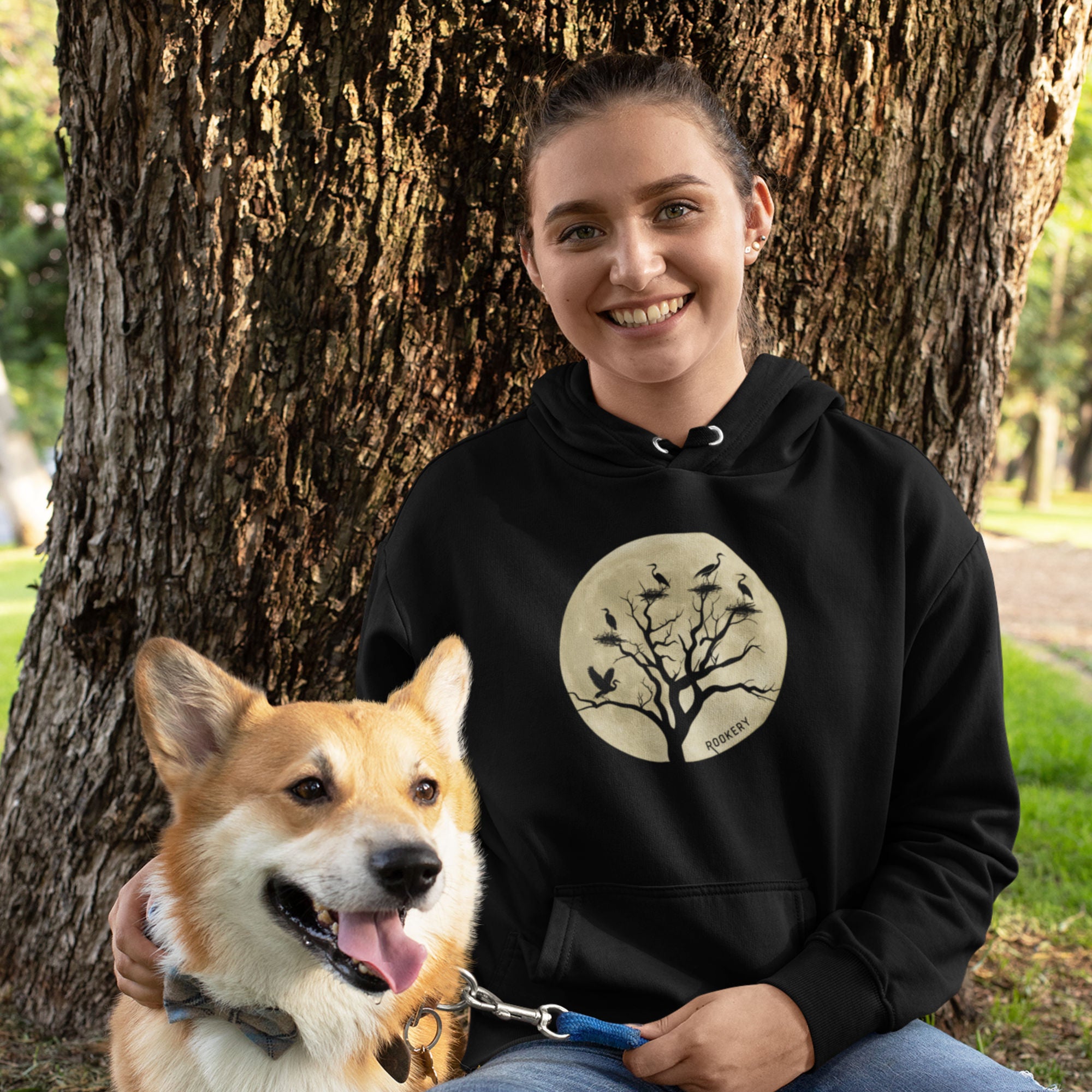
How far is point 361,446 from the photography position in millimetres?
2758

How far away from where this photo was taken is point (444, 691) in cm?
214

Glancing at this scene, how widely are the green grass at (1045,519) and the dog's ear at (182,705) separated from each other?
565 inches

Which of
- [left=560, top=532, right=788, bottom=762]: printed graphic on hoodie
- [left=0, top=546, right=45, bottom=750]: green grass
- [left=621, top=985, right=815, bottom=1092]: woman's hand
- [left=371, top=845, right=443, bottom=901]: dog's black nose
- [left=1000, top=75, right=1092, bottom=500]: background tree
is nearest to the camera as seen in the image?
[left=371, top=845, right=443, bottom=901]: dog's black nose

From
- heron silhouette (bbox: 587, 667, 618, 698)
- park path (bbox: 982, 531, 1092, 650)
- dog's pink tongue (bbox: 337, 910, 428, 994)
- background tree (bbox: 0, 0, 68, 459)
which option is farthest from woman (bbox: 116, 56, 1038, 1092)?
background tree (bbox: 0, 0, 68, 459)

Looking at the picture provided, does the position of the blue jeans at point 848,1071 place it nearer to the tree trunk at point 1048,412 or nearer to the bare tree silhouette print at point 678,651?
the bare tree silhouette print at point 678,651

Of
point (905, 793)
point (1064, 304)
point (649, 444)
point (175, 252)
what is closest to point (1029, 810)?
point (905, 793)

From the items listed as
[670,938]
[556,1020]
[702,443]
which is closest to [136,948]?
[556,1020]

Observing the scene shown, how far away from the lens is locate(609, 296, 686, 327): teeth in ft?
7.12

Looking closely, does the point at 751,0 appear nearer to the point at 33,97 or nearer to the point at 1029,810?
the point at 1029,810

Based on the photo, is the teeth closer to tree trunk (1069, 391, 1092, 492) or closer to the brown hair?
the brown hair

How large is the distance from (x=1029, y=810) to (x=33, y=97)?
712 inches

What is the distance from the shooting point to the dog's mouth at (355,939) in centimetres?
178

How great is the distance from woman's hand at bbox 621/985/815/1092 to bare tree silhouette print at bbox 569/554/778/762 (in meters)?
0.48

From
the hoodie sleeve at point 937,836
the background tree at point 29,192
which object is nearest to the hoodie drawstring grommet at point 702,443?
the hoodie sleeve at point 937,836
